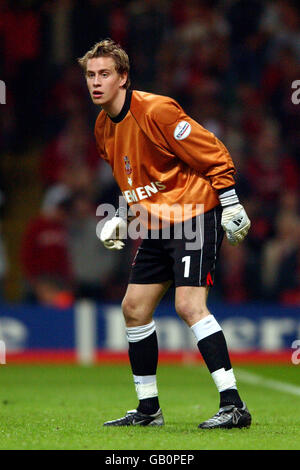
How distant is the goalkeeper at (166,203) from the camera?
18.3 ft

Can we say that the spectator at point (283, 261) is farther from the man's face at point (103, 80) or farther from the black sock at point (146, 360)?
the man's face at point (103, 80)

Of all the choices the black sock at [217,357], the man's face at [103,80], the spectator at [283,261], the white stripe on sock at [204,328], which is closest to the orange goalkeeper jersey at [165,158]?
the man's face at [103,80]

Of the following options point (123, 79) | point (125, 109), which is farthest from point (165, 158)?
point (123, 79)

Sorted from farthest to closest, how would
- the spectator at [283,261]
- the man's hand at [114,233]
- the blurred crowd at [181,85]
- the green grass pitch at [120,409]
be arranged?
the blurred crowd at [181,85] → the spectator at [283,261] → the man's hand at [114,233] → the green grass pitch at [120,409]

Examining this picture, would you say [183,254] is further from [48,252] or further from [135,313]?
[48,252]

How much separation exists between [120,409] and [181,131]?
227cm

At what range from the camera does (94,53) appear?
5.83 metres

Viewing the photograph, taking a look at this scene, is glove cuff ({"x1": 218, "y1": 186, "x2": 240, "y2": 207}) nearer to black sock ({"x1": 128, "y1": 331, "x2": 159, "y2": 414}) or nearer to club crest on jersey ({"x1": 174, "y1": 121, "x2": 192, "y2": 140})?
club crest on jersey ({"x1": 174, "y1": 121, "x2": 192, "y2": 140})

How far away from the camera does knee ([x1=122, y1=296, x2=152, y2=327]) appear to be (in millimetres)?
5863

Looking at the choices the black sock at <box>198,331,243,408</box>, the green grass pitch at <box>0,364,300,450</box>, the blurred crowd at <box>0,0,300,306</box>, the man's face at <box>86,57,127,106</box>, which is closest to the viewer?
the green grass pitch at <box>0,364,300,450</box>

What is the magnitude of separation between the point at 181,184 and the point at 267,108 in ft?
27.1

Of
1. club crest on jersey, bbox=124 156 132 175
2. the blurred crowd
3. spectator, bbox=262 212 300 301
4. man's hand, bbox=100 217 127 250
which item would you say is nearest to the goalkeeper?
club crest on jersey, bbox=124 156 132 175

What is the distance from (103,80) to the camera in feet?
19.0
